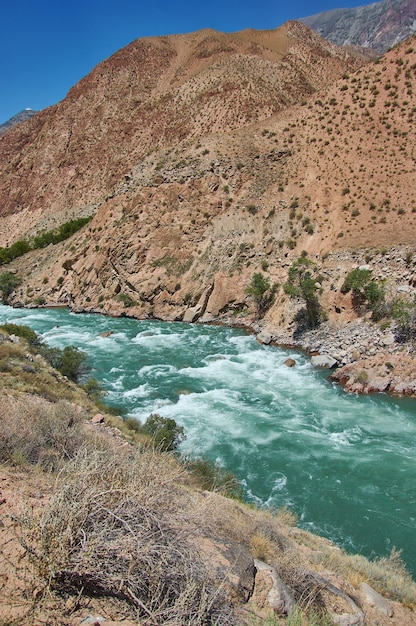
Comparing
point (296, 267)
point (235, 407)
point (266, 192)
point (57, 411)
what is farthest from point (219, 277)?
point (57, 411)

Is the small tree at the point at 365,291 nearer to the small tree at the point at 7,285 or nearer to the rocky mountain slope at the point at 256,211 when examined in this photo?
the rocky mountain slope at the point at 256,211

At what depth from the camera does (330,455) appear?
11.8m

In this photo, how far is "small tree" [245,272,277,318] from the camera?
82.7 feet

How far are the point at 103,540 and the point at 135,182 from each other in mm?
38875

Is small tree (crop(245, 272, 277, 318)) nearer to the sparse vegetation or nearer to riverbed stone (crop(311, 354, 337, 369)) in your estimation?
→ riverbed stone (crop(311, 354, 337, 369))

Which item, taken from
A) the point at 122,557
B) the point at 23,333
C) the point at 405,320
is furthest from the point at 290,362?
the point at 122,557

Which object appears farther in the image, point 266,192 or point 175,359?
point 266,192

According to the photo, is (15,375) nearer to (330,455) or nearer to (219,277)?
(330,455)

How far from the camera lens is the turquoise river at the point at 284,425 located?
9492 millimetres

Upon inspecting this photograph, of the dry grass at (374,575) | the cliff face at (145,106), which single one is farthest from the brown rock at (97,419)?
the cliff face at (145,106)

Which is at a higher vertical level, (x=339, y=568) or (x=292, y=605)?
(x=292, y=605)

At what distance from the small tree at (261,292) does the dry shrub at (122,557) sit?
2180 cm

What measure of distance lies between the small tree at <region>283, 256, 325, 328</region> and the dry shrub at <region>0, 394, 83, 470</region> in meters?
15.9

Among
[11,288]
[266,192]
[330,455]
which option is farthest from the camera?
[11,288]
